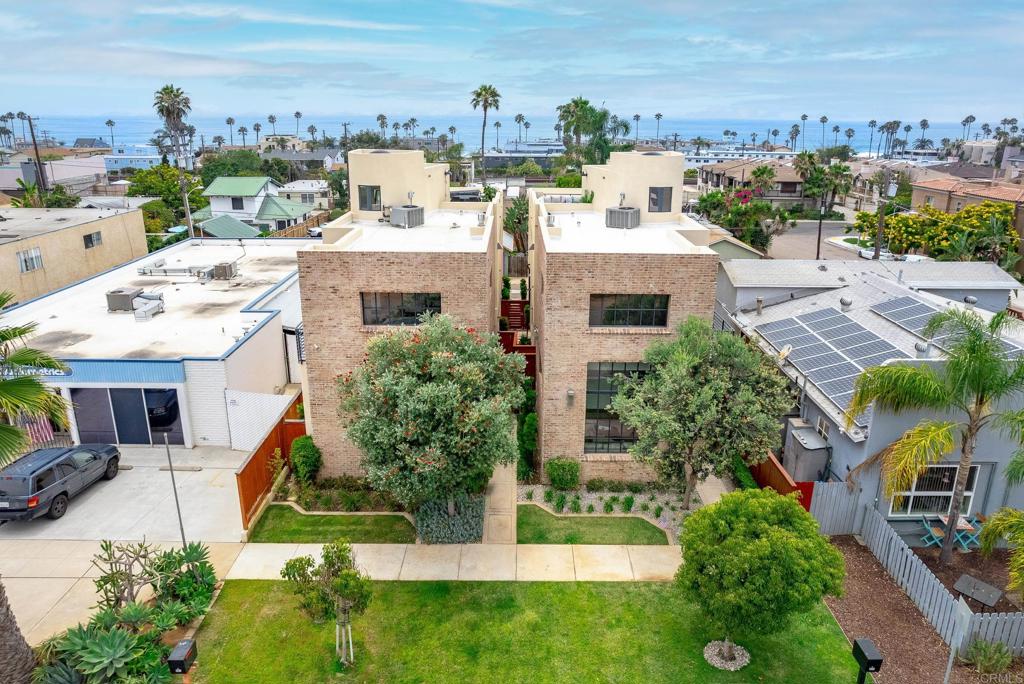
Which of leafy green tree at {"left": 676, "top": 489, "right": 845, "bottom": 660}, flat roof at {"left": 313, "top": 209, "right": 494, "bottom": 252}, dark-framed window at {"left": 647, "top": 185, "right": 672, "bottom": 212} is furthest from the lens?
dark-framed window at {"left": 647, "top": 185, "right": 672, "bottom": 212}

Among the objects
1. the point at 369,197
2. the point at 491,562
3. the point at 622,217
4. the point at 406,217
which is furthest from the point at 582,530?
the point at 369,197

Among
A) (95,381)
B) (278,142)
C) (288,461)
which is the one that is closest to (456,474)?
(288,461)

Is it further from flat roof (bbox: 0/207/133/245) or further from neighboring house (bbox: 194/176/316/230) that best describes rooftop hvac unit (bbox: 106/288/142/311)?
neighboring house (bbox: 194/176/316/230)

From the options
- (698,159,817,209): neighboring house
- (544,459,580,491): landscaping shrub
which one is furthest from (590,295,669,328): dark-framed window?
(698,159,817,209): neighboring house

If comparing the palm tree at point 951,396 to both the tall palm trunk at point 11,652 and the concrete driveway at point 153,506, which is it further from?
the tall palm trunk at point 11,652

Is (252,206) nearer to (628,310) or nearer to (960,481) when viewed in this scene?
(628,310)

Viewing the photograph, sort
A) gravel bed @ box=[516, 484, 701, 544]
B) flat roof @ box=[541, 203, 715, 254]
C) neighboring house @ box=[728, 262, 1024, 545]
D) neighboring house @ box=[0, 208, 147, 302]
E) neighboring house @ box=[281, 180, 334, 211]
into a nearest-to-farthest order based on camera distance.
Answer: neighboring house @ box=[728, 262, 1024, 545], gravel bed @ box=[516, 484, 701, 544], flat roof @ box=[541, 203, 715, 254], neighboring house @ box=[0, 208, 147, 302], neighboring house @ box=[281, 180, 334, 211]

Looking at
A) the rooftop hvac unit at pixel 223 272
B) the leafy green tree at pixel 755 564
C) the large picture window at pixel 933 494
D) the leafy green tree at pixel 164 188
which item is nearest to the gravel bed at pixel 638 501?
the large picture window at pixel 933 494
